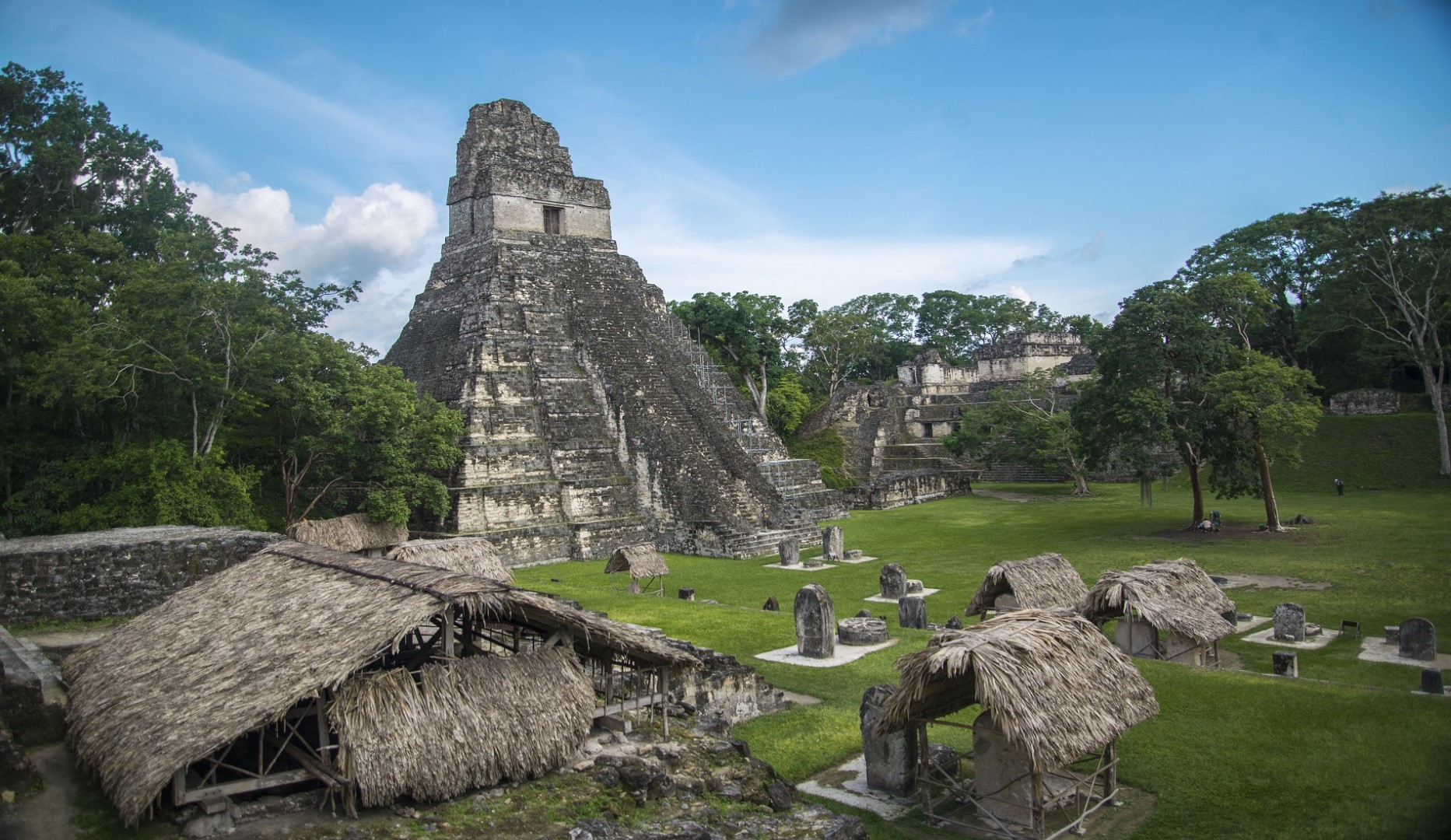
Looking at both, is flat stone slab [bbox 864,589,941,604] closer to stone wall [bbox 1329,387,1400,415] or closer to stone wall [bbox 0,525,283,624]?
stone wall [bbox 0,525,283,624]

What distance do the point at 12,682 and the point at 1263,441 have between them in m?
21.0

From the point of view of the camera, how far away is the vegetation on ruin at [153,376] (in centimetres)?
1565

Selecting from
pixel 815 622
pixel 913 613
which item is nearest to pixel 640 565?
pixel 913 613

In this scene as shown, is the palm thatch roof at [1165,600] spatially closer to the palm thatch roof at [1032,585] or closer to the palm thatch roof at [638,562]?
the palm thatch roof at [1032,585]

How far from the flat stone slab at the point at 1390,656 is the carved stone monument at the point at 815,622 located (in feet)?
20.3

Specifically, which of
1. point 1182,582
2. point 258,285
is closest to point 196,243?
point 258,285

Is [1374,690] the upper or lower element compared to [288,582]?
lower

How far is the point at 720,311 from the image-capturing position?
38219 mm

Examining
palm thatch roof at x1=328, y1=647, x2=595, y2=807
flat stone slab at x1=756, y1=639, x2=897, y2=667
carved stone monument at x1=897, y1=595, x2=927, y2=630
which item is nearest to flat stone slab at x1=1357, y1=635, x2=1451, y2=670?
carved stone monument at x1=897, y1=595, x2=927, y2=630

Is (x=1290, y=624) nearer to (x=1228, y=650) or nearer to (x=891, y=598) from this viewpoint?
(x=1228, y=650)

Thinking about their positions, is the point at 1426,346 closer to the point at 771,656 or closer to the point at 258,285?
the point at 771,656

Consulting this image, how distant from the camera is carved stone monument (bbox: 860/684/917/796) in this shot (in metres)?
7.60

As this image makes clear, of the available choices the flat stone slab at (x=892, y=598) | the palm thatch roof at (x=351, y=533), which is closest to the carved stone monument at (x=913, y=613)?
the flat stone slab at (x=892, y=598)

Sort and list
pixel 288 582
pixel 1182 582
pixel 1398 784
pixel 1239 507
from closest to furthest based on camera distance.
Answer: pixel 1398 784 < pixel 288 582 < pixel 1182 582 < pixel 1239 507
